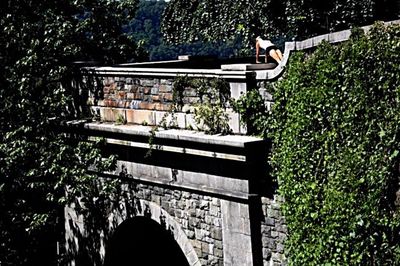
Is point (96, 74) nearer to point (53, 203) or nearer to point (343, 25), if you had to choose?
point (53, 203)

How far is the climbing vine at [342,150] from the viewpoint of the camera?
26.0 feet

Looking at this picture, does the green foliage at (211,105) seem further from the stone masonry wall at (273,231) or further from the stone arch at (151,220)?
the stone arch at (151,220)

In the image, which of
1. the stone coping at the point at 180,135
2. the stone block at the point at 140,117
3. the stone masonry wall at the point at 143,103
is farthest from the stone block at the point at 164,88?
the stone coping at the point at 180,135

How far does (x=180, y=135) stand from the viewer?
10242 millimetres

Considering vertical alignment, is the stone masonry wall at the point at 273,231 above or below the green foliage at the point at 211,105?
below

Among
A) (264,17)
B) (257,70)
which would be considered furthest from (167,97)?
(264,17)

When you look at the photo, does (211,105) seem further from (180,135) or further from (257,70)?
(257,70)

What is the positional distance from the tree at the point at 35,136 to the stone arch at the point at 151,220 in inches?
26.6

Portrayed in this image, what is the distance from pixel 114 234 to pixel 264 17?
18.7 ft

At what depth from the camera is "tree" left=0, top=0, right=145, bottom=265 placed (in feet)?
39.5

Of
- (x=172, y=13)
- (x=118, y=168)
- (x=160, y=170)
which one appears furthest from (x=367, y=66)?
(x=172, y=13)

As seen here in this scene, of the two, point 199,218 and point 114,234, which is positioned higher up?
point 199,218

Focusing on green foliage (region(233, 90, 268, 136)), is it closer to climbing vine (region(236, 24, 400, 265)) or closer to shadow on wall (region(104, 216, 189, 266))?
climbing vine (region(236, 24, 400, 265))

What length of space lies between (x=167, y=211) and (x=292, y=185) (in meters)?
2.60
